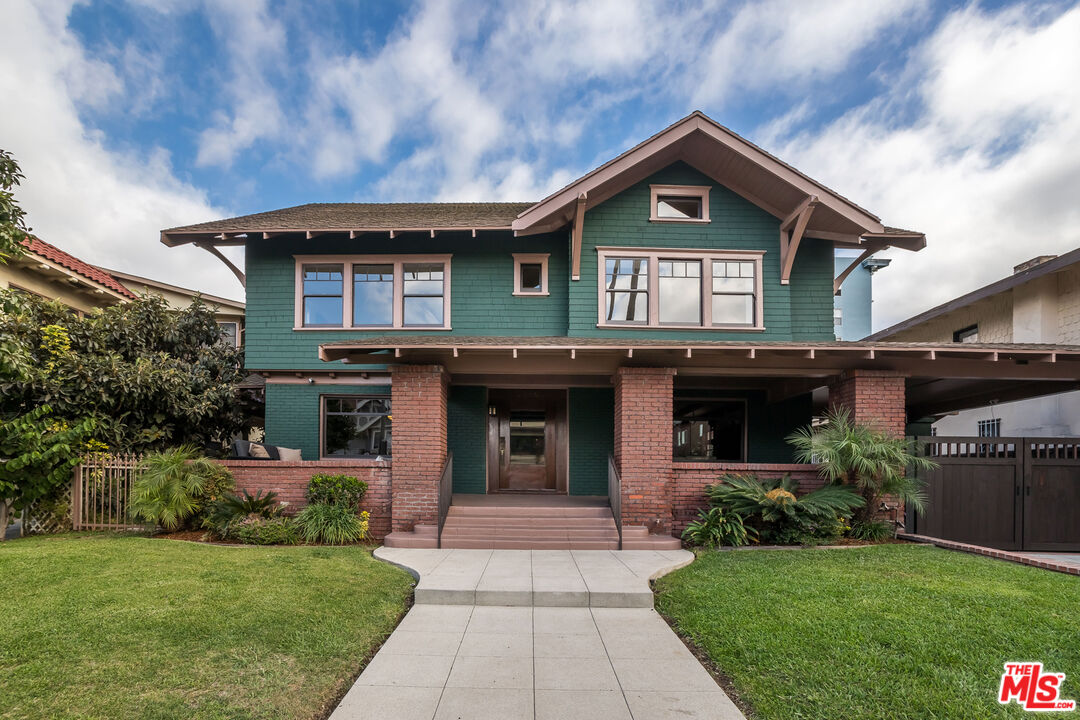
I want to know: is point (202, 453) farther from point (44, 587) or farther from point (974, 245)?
point (974, 245)

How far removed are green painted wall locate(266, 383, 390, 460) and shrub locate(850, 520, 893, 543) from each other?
9.35m

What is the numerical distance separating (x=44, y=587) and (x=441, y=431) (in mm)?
5061

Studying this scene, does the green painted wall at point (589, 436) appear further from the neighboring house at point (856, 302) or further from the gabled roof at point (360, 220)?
the neighboring house at point (856, 302)

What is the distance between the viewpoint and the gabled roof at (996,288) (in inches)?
427

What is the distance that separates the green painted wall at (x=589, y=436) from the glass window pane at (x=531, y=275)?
250 cm

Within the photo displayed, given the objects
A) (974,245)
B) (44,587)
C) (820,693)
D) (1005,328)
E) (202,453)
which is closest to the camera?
(820,693)

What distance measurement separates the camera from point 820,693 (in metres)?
3.40

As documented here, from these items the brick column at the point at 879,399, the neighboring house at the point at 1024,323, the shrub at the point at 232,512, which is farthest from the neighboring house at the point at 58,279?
the neighboring house at the point at 1024,323

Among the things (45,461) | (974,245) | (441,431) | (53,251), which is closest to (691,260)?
(441,431)

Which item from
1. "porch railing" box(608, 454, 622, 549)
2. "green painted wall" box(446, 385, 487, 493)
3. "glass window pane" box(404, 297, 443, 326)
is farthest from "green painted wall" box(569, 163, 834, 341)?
"porch railing" box(608, 454, 622, 549)

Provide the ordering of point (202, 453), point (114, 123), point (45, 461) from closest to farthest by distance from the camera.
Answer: point (45, 461) → point (202, 453) → point (114, 123)

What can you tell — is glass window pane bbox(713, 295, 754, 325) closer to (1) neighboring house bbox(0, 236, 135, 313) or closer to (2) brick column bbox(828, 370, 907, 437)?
(2) brick column bbox(828, 370, 907, 437)

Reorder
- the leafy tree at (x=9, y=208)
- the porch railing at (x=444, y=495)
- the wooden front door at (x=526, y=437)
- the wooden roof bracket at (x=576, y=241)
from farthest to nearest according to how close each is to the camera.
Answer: the wooden front door at (x=526, y=437), the wooden roof bracket at (x=576, y=241), the porch railing at (x=444, y=495), the leafy tree at (x=9, y=208)

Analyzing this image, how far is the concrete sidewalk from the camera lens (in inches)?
132
